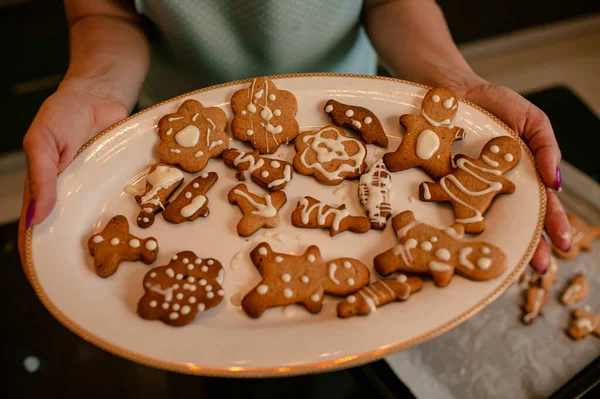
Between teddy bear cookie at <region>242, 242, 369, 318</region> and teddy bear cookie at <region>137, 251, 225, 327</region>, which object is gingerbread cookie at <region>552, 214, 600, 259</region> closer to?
teddy bear cookie at <region>242, 242, 369, 318</region>

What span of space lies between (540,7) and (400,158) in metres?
2.12

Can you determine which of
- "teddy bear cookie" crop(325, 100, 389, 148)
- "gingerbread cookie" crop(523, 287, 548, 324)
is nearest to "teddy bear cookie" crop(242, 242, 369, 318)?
"teddy bear cookie" crop(325, 100, 389, 148)

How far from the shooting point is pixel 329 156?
113 centimetres

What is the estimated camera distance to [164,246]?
3.43 feet

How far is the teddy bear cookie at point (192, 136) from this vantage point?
114cm

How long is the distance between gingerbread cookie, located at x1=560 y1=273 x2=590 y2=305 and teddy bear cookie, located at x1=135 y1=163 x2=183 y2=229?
3.20ft

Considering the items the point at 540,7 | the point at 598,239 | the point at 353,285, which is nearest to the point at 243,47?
the point at 353,285

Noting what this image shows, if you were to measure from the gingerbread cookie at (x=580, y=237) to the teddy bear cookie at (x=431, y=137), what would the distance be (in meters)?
0.50

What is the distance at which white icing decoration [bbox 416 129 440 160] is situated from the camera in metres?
1.12

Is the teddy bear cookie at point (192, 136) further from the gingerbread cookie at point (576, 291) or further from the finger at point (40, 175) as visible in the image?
the gingerbread cookie at point (576, 291)

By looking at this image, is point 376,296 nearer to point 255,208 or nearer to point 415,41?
point 255,208

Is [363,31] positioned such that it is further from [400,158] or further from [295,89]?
[400,158]

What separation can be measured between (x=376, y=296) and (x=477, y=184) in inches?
13.1

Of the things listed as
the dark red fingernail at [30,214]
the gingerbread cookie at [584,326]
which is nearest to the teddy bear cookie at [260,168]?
the dark red fingernail at [30,214]
